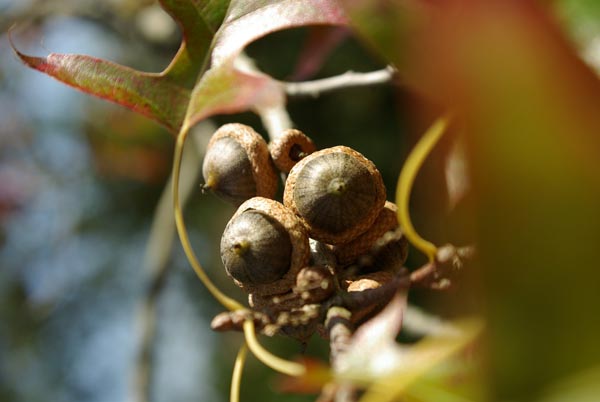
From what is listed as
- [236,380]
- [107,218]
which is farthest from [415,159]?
[107,218]

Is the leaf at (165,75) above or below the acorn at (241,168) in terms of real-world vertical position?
above

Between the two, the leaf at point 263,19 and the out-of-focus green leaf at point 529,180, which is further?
the leaf at point 263,19

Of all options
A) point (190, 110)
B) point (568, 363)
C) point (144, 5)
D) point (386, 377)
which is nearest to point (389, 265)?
point (190, 110)

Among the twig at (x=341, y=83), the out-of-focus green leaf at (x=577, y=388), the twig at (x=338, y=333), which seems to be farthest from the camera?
the twig at (x=341, y=83)

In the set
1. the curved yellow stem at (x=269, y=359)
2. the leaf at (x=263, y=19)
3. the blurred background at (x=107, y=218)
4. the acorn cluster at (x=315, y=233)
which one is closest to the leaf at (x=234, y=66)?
the leaf at (x=263, y=19)

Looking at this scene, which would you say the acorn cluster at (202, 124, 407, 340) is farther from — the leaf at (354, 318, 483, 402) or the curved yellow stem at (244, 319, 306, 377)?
the leaf at (354, 318, 483, 402)

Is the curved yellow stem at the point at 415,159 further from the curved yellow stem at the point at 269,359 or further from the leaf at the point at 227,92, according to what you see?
the leaf at the point at 227,92
